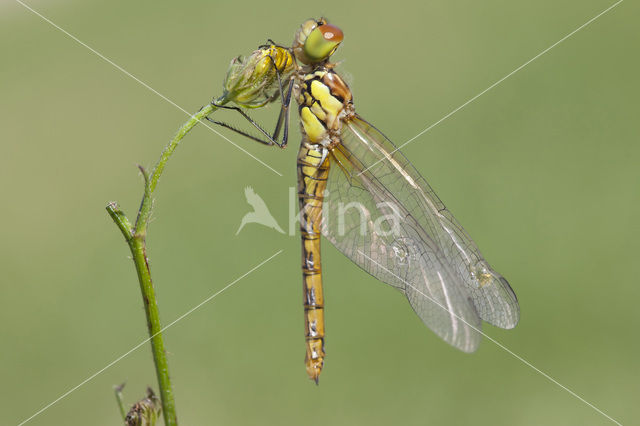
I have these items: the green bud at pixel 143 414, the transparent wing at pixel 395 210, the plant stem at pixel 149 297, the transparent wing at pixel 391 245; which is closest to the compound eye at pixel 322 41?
the transparent wing at pixel 395 210

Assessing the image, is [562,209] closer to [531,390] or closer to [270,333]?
[531,390]

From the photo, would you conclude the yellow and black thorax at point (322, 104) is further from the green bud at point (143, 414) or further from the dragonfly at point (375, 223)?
the green bud at point (143, 414)

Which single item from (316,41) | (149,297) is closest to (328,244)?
(316,41)

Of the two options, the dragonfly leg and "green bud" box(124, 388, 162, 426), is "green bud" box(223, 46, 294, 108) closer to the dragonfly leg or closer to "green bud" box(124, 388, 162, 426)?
the dragonfly leg

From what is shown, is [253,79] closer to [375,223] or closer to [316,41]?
[316,41]

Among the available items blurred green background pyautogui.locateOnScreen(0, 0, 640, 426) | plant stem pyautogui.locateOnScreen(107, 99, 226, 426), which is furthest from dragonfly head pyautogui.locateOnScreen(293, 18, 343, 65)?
blurred green background pyautogui.locateOnScreen(0, 0, 640, 426)

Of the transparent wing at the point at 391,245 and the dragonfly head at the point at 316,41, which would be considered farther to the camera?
the transparent wing at the point at 391,245
